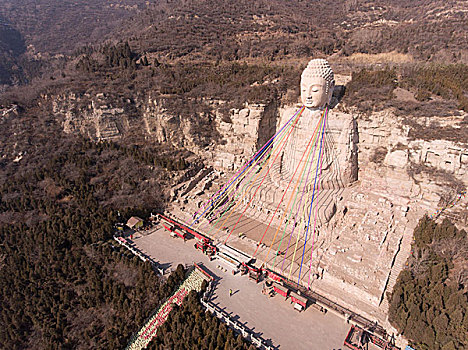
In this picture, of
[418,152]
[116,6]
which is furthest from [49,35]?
[418,152]

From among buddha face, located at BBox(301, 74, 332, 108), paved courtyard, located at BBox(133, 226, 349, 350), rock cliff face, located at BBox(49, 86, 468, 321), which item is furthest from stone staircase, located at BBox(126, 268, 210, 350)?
buddha face, located at BBox(301, 74, 332, 108)

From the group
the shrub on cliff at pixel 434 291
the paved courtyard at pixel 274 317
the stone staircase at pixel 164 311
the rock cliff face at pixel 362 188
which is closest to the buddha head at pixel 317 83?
the rock cliff face at pixel 362 188

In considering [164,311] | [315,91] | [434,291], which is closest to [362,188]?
[315,91]

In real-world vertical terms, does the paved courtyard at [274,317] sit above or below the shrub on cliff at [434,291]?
below

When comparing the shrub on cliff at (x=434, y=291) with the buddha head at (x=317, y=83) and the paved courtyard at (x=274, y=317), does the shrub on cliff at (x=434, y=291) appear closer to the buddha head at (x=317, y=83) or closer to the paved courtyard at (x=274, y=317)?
the paved courtyard at (x=274, y=317)

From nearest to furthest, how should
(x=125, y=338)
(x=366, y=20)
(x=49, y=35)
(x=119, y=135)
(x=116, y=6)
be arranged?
(x=125, y=338) → (x=119, y=135) → (x=366, y=20) → (x=49, y=35) → (x=116, y=6)

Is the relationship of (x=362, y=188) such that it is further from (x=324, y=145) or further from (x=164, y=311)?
(x=164, y=311)

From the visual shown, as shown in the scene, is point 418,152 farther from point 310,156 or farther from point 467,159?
point 310,156

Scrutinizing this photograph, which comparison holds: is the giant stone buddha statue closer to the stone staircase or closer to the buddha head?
the buddha head
